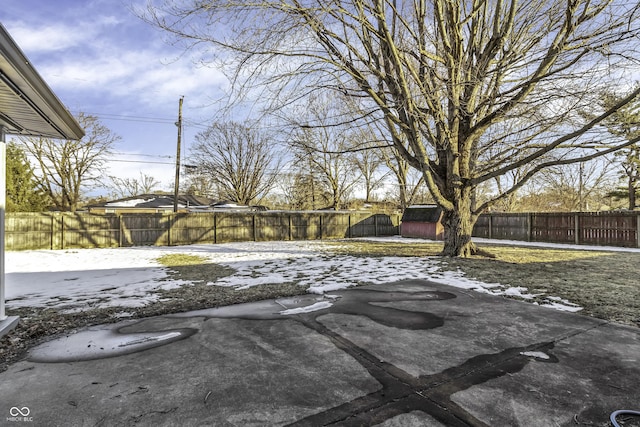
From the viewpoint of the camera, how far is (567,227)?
14938 millimetres

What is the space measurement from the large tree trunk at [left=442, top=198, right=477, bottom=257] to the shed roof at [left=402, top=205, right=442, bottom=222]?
9.01 metres

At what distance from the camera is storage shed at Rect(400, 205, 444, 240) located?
18.0m

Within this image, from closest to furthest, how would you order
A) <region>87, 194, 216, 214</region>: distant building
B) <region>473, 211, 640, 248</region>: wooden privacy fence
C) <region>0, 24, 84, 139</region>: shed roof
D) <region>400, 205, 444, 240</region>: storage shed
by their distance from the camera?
<region>0, 24, 84, 139</region>: shed roof, <region>473, 211, 640, 248</region>: wooden privacy fence, <region>400, 205, 444, 240</region>: storage shed, <region>87, 194, 216, 214</region>: distant building

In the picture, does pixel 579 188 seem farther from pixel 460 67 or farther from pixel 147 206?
pixel 147 206

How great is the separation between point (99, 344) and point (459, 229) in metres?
8.53

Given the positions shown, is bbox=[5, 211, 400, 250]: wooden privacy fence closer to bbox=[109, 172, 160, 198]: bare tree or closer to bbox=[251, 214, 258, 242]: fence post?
bbox=[251, 214, 258, 242]: fence post

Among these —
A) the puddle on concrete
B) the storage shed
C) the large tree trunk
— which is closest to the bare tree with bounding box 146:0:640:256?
the large tree trunk

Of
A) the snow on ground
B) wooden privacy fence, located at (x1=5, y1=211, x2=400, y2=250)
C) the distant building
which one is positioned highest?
the distant building

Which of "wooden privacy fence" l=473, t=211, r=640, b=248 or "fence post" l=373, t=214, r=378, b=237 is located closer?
"wooden privacy fence" l=473, t=211, r=640, b=248

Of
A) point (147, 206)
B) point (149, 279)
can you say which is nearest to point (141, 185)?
point (147, 206)

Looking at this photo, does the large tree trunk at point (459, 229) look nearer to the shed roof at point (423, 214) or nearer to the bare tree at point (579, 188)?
the shed roof at point (423, 214)

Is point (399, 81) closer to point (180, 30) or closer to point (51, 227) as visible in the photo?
point (180, 30)

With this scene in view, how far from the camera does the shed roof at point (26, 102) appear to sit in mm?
2301

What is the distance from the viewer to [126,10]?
17.0 ft
